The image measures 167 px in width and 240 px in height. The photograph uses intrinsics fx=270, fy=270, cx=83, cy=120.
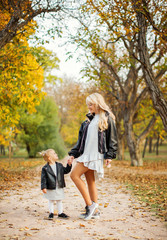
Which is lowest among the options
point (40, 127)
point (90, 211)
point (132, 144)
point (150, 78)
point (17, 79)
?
point (90, 211)

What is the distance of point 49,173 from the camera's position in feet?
15.6

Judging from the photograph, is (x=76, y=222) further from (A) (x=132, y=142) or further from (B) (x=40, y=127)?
(B) (x=40, y=127)

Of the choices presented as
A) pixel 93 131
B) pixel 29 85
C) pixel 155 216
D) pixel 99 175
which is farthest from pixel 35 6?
pixel 155 216

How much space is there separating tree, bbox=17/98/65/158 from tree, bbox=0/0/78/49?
666 inches

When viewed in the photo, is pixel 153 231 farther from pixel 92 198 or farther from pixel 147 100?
pixel 147 100

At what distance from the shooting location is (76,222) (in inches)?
175

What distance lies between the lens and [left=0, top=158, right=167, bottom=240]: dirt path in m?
3.77

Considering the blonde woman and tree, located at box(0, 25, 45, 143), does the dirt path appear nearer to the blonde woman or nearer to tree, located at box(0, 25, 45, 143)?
the blonde woman

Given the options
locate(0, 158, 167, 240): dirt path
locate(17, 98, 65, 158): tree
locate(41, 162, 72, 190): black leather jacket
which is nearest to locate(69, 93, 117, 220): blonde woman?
locate(41, 162, 72, 190): black leather jacket

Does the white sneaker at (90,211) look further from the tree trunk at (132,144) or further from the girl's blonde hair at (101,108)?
the tree trunk at (132,144)

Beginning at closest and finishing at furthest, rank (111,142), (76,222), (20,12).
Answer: (76,222) → (111,142) → (20,12)

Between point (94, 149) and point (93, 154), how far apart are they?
9 cm

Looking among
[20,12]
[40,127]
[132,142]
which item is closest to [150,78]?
[20,12]

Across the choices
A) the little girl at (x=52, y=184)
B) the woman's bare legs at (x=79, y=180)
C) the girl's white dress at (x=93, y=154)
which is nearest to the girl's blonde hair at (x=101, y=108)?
the girl's white dress at (x=93, y=154)
